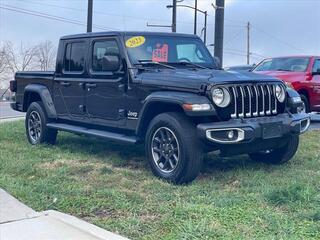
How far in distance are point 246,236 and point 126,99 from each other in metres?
3.11

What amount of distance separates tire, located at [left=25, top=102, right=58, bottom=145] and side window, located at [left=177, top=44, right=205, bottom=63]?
268 cm

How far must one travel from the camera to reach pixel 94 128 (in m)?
7.52

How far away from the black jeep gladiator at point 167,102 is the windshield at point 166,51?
0.02 metres

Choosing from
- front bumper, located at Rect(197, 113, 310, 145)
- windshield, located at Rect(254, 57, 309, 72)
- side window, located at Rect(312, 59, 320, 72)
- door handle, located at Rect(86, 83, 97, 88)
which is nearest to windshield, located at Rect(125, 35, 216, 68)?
door handle, located at Rect(86, 83, 97, 88)

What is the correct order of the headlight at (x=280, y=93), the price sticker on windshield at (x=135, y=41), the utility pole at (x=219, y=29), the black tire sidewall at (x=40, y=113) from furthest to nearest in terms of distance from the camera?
the utility pole at (x=219, y=29)
the black tire sidewall at (x=40, y=113)
the price sticker on windshield at (x=135, y=41)
the headlight at (x=280, y=93)

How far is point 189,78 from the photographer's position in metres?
5.86

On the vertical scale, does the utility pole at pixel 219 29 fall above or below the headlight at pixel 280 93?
above

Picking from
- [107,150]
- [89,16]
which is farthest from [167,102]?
[89,16]

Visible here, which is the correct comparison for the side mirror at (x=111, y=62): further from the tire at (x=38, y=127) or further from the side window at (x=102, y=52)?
the tire at (x=38, y=127)

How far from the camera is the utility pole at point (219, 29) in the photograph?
10156 mm

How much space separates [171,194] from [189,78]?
1388 mm

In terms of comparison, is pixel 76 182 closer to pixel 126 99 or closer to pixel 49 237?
pixel 126 99

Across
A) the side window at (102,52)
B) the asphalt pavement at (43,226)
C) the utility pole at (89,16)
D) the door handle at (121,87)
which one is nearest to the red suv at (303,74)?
the side window at (102,52)

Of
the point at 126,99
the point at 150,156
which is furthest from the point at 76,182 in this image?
the point at 126,99
